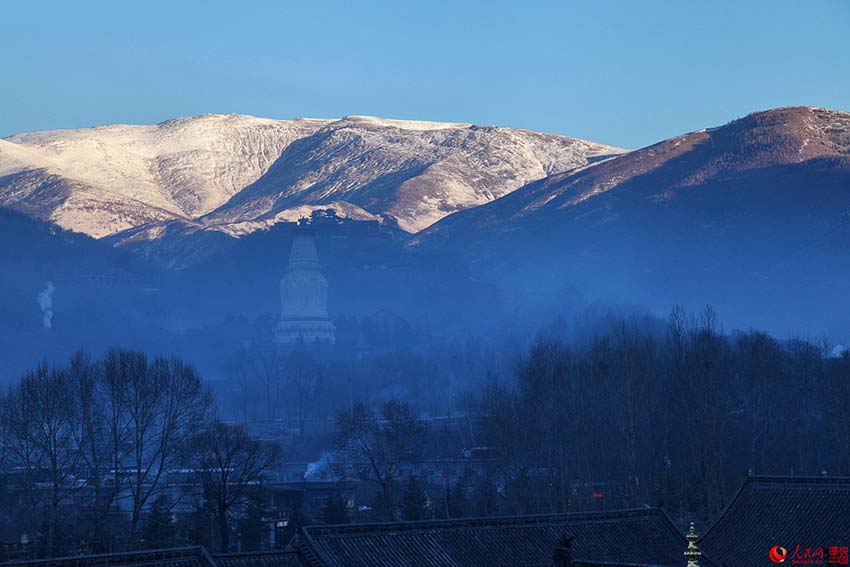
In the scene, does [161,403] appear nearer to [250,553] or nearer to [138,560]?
[250,553]

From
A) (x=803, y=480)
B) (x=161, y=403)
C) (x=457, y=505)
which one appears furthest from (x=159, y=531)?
(x=803, y=480)

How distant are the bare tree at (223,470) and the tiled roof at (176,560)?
19952 millimetres

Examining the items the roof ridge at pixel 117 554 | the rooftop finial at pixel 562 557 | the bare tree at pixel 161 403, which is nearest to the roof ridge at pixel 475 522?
the roof ridge at pixel 117 554

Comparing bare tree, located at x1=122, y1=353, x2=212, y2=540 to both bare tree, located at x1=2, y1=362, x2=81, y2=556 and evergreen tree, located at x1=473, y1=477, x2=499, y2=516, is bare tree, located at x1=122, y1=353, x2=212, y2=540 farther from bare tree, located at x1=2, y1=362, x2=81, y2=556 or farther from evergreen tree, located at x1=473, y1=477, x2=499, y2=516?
evergreen tree, located at x1=473, y1=477, x2=499, y2=516

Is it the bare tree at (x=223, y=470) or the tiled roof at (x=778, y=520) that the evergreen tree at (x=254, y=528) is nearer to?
the bare tree at (x=223, y=470)

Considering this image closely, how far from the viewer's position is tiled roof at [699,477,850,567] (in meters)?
57.9

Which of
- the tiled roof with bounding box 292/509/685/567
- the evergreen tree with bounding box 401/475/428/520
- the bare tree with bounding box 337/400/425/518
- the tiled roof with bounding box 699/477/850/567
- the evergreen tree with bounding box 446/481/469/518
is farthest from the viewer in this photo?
the bare tree with bounding box 337/400/425/518

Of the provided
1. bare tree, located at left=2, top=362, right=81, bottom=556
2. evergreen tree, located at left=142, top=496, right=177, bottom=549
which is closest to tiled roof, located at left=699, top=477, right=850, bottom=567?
evergreen tree, located at left=142, top=496, right=177, bottom=549

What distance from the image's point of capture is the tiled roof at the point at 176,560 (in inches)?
1866

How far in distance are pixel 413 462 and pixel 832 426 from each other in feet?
85.7

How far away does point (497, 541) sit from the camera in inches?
2207

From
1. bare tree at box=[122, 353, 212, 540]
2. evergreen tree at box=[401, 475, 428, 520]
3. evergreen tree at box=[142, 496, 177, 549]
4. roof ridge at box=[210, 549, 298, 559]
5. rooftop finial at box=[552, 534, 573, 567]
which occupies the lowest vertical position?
rooftop finial at box=[552, 534, 573, 567]

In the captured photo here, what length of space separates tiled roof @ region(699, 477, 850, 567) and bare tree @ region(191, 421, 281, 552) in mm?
21842

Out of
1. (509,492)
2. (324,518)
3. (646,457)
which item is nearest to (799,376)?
(646,457)
